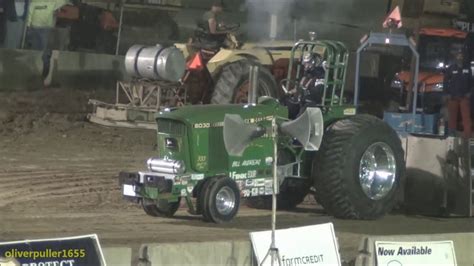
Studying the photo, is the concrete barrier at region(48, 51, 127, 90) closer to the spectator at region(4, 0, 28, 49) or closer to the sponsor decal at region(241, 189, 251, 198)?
the spectator at region(4, 0, 28, 49)

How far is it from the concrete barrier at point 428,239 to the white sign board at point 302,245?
0.71 feet

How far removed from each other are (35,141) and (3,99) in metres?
3.40

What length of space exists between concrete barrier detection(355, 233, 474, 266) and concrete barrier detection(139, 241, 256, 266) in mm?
924

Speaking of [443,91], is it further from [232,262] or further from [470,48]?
[232,262]

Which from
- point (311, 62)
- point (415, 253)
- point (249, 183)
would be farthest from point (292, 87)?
point (415, 253)

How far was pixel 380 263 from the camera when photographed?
8.10 meters

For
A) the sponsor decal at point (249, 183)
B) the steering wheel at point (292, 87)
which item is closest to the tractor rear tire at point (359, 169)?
the steering wheel at point (292, 87)

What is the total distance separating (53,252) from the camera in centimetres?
674

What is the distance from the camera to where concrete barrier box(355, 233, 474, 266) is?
26.6 feet

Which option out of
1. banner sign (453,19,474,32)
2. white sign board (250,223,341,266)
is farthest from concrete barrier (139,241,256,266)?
banner sign (453,19,474,32)

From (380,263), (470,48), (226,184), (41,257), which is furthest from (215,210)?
(470,48)

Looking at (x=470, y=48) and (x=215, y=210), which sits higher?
(x=470, y=48)

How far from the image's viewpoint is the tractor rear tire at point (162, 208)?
11.9 m

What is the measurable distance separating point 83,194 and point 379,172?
393 cm
